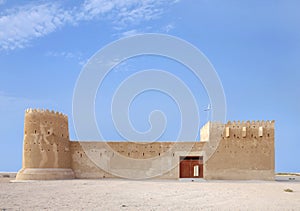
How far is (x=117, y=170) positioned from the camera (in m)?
25.4

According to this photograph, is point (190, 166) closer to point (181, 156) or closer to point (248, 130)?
point (181, 156)

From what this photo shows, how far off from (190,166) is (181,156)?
3.23 ft

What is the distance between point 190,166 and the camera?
2564 centimetres

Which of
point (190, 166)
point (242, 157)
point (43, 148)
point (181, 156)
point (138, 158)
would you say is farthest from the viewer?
point (190, 166)

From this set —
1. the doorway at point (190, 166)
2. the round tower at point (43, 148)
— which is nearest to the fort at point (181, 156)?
the doorway at point (190, 166)

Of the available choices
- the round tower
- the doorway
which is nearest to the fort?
the doorway

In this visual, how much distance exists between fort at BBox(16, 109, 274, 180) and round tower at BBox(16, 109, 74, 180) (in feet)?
0.43

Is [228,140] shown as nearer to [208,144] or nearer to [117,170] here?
[208,144]

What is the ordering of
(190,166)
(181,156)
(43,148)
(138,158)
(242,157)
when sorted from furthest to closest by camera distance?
(190,166)
(181,156)
(138,158)
(242,157)
(43,148)

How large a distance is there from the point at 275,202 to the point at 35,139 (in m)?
16.0

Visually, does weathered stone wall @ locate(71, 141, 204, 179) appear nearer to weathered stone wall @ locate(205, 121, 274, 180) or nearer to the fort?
the fort

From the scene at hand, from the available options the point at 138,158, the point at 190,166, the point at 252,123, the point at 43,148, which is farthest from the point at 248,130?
the point at 43,148

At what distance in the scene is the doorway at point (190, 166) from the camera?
25.6m

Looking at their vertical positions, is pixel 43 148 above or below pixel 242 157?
above
